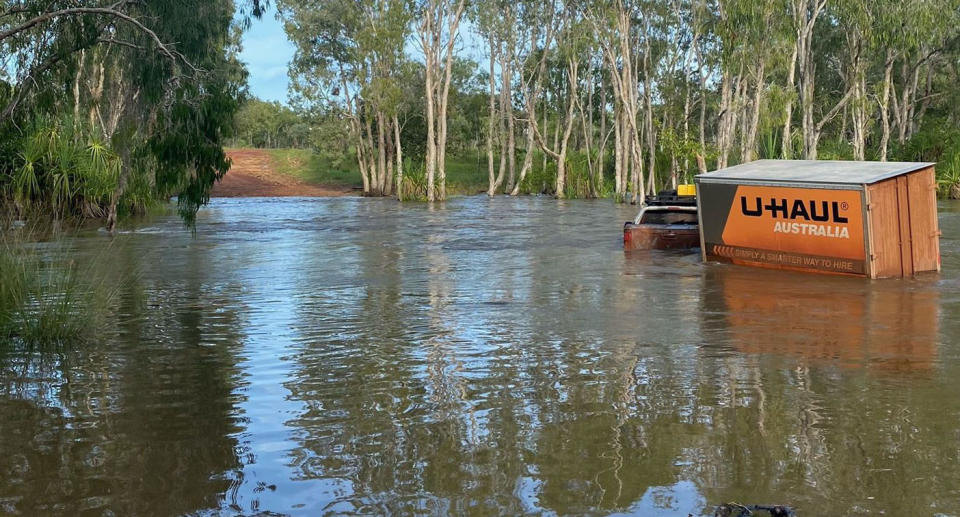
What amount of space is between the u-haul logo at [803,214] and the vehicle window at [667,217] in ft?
14.3

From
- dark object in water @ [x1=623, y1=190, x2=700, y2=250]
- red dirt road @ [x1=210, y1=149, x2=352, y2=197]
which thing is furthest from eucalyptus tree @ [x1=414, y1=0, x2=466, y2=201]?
dark object in water @ [x1=623, y1=190, x2=700, y2=250]

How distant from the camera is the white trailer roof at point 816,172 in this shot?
16750mm

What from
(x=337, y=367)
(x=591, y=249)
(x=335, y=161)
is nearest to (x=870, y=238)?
(x=591, y=249)

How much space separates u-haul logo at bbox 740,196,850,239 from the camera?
1698 cm

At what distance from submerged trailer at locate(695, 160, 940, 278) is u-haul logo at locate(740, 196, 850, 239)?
0.02m

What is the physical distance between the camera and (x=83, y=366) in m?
9.84

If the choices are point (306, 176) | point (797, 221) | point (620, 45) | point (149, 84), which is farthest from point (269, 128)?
point (149, 84)

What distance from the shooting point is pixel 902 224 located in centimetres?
1703

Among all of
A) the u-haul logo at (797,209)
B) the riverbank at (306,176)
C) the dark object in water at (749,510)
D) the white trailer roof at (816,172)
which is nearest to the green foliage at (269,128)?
the riverbank at (306,176)

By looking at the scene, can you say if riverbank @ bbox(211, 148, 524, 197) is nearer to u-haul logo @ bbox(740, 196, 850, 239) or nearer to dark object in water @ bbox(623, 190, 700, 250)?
dark object in water @ bbox(623, 190, 700, 250)

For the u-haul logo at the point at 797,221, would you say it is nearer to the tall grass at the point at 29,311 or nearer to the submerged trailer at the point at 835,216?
the submerged trailer at the point at 835,216

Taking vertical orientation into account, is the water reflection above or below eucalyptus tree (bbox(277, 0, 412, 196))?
below

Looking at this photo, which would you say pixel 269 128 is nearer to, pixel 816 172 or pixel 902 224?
pixel 816 172

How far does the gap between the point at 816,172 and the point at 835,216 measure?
1154mm
